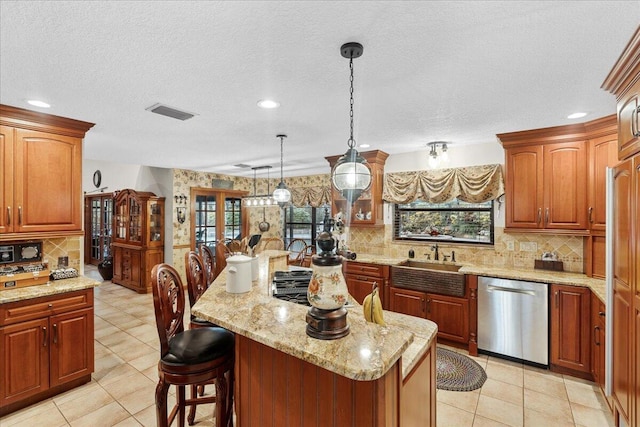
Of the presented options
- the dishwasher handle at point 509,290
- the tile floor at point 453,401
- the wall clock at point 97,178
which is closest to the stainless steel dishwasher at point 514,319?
the dishwasher handle at point 509,290

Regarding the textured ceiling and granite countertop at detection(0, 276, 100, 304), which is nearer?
the textured ceiling

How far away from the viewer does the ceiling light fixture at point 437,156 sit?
4043 millimetres

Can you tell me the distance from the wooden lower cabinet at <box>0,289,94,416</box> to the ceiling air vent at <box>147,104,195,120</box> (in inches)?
71.6

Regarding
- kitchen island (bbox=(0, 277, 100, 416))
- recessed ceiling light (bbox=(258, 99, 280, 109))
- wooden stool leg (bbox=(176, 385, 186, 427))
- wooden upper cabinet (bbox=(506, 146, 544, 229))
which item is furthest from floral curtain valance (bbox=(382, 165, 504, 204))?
kitchen island (bbox=(0, 277, 100, 416))

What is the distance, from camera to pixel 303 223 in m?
7.31

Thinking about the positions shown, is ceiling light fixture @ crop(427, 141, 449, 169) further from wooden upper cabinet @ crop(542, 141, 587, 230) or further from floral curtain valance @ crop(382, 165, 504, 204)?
wooden upper cabinet @ crop(542, 141, 587, 230)

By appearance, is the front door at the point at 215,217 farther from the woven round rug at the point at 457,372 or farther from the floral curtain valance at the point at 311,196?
the woven round rug at the point at 457,372

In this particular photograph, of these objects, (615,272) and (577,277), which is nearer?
(615,272)

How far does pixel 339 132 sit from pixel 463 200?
197cm

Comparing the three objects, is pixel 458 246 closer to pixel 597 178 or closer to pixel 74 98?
pixel 597 178

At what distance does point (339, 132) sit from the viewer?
11.5ft

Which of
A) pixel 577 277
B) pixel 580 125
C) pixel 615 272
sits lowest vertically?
pixel 577 277

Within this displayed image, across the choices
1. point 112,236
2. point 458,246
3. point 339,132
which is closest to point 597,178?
point 458,246

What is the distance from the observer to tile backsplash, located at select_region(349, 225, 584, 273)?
3471 mm
